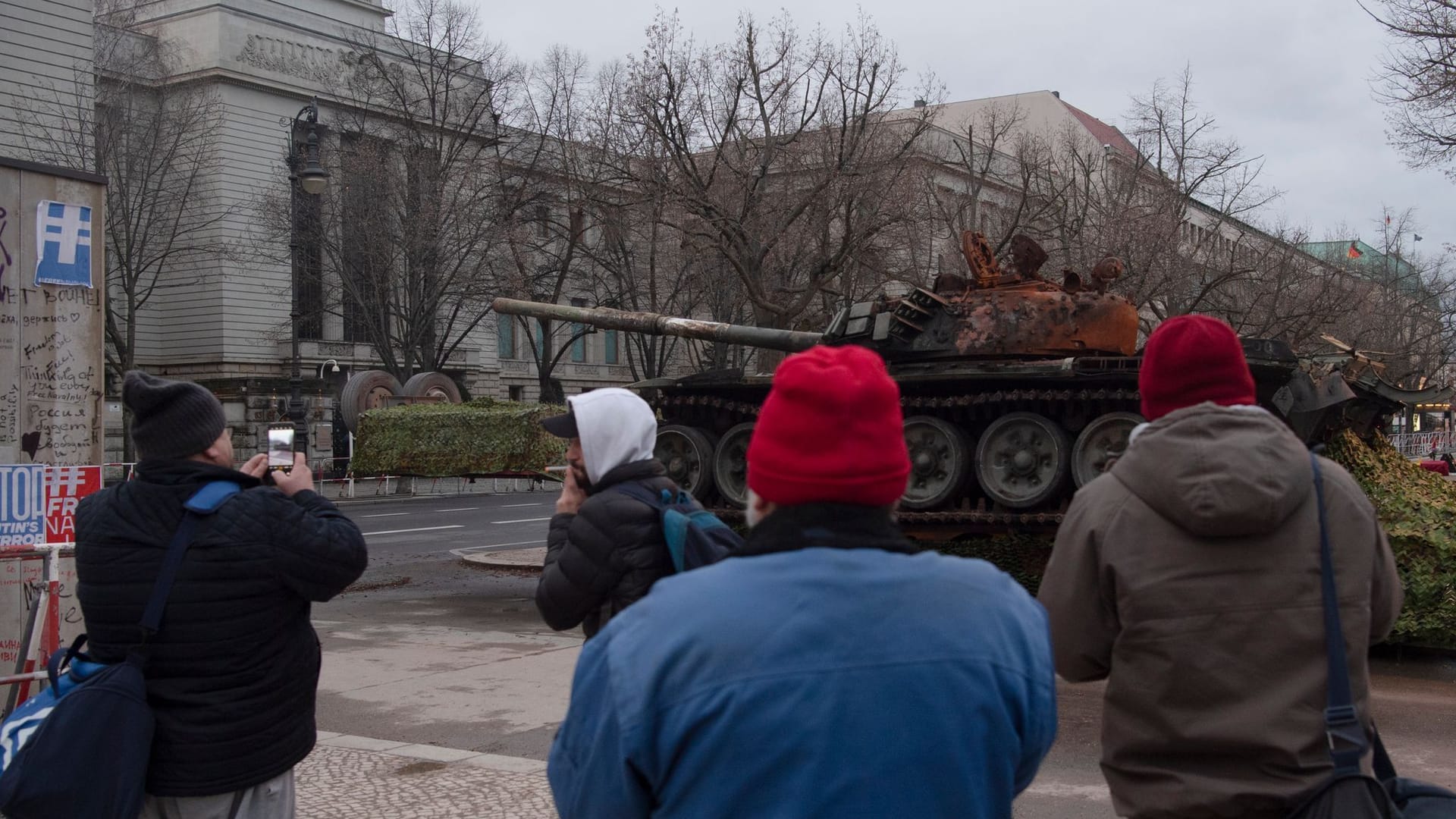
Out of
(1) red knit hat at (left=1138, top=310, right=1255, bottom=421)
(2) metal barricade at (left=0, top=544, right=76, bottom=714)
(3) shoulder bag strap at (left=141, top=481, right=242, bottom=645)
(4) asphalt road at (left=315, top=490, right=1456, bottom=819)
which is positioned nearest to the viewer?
(1) red knit hat at (left=1138, top=310, right=1255, bottom=421)

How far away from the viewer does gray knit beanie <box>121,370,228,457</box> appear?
341 centimetres

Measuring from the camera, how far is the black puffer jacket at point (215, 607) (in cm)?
323

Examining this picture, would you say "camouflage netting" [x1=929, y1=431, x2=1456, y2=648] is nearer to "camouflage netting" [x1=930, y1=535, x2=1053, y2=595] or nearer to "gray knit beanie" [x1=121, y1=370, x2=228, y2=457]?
"camouflage netting" [x1=930, y1=535, x2=1053, y2=595]

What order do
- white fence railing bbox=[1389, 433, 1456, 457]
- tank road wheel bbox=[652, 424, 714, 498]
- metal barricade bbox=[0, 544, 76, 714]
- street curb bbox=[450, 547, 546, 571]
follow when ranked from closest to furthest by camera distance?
1. metal barricade bbox=[0, 544, 76, 714]
2. tank road wheel bbox=[652, 424, 714, 498]
3. street curb bbox=[450, 547, 546, 571]
4. white fence railing bbox=[1389, 433, 1456, 457]

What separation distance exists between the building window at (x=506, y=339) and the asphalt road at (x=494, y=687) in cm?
3652

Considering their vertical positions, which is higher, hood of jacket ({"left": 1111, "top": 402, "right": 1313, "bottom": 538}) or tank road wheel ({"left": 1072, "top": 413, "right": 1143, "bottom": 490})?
hood of jacket ({"left": 1111, "top": 402, "right": 1313, "bottom": 538})

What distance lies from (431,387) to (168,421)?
21.8 m

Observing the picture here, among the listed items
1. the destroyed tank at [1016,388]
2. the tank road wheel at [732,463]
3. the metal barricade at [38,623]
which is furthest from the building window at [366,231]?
the metal barricade at [38,623]

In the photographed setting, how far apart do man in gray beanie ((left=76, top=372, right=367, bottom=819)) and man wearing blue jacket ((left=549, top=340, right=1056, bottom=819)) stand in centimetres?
163

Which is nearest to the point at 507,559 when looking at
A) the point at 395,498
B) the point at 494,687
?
the point at 494,687

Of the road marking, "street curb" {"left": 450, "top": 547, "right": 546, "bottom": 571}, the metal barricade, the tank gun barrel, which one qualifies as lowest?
the road marking

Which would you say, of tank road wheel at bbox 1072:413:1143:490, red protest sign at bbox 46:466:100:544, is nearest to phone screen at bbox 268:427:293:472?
red protest sign at bbox 46:466:100:544

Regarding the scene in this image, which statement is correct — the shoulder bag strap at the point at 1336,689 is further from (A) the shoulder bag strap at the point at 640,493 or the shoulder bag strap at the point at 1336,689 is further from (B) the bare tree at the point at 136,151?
(B) the bare tree at the point at 136,151

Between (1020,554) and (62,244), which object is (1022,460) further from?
(62,244)
